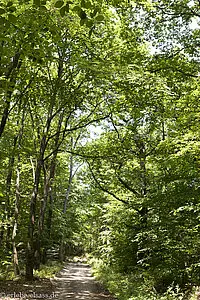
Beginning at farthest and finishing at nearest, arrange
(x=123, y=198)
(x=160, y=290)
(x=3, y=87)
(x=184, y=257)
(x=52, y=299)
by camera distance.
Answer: (x=123, y=198) → (x=160, y=290) → (x=52, y=299) → (x=184, y=257) → (x=3, y=87)

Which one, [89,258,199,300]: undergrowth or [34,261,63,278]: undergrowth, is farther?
[34,261,63,278]: undergrowth

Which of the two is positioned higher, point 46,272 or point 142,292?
point 142,292

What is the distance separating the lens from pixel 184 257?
841 centimetres

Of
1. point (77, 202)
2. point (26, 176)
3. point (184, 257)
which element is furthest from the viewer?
point (77, 202)

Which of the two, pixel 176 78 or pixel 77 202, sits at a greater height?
pixel 176 78

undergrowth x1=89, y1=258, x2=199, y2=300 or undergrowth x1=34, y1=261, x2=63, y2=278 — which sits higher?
undergrowth x1=89, y1=258, x2=199, y2=300

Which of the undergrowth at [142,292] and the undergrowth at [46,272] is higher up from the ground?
the undergrowth at [142,292]

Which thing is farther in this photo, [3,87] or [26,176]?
[26,176]

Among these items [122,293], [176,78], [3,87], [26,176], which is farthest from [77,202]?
[3,87]

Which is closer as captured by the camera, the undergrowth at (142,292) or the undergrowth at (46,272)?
the undergrowth at (142,292)

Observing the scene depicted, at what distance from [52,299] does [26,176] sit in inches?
379

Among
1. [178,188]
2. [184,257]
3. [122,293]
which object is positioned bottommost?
[122,293]

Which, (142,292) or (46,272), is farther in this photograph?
(46,272)

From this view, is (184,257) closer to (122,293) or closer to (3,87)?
(122,293)
